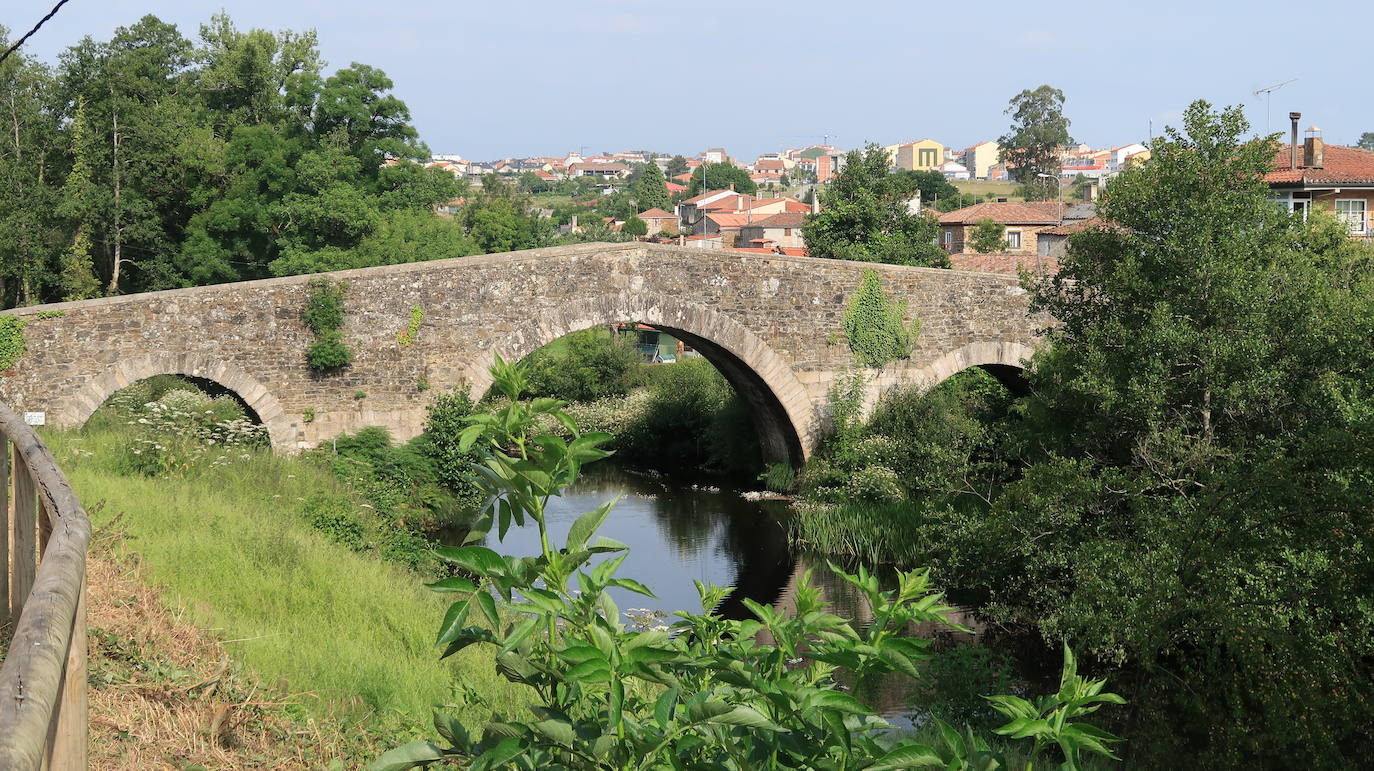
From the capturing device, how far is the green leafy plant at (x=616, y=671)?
2.65m

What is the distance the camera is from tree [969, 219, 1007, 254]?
3900 cm

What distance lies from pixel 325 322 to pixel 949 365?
902cm

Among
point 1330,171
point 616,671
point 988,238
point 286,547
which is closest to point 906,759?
point 616,671

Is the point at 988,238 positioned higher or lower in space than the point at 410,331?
higher

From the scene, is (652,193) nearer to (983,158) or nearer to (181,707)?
(983,158)

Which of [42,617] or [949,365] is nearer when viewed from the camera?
[42,617]

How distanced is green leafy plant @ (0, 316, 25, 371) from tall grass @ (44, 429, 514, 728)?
2.03 m

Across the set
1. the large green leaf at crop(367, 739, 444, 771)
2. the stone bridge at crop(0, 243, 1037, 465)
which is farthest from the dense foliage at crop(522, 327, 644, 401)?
the large green leaf at crop(367, 739, 444, 771)

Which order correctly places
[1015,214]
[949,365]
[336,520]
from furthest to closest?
[1015,214], [949,365], [336,520]

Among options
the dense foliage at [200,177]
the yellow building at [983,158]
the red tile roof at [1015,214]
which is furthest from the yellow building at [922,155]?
the dense foliage at [200,177]

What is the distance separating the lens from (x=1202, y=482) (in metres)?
9.91

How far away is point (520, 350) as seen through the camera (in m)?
16.1

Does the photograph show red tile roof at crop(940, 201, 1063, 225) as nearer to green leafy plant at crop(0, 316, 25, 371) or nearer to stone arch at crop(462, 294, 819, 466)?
stone arch at crop(462, 294, 819, 466)

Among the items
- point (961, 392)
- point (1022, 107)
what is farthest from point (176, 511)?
point (1022, 107)
